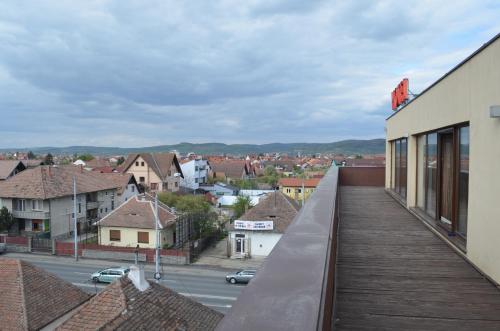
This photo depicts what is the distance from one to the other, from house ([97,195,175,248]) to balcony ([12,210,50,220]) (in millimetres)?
4747

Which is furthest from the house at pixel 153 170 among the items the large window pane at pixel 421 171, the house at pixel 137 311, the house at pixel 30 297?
the large window pane at pixel 421 171

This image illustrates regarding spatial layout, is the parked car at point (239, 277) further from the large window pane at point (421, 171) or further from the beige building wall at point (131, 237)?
the large window pane at point (421, 171)

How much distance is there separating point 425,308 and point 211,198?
47728 mm

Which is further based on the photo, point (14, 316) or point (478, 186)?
point (14, 316)

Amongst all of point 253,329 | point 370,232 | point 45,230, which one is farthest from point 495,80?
point 45,230

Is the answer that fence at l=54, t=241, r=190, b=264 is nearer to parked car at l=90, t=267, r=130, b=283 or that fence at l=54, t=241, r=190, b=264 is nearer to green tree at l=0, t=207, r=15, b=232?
parked car at l=90, t=267, r=130, b=283

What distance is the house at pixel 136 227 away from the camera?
28.4 metres

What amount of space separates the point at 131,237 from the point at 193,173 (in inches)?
1400

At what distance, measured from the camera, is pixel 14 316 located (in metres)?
10.5

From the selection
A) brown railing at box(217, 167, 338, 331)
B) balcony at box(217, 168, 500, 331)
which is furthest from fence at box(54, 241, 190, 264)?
brown railing at box(217, 167, 338, 331)

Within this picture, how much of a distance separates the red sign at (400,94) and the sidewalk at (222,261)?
1498cm

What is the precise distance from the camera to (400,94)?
34.8ft

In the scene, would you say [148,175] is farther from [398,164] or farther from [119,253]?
[398,164]

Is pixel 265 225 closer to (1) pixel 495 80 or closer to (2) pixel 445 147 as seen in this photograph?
(2) pixel 445 147
